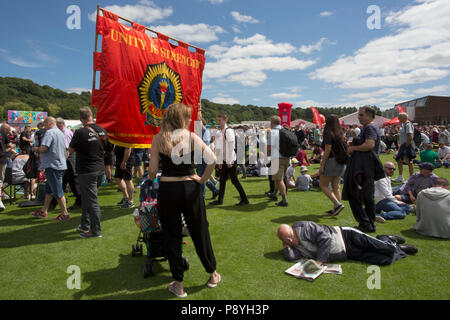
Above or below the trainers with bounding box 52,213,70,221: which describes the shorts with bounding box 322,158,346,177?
above

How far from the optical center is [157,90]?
5648mm

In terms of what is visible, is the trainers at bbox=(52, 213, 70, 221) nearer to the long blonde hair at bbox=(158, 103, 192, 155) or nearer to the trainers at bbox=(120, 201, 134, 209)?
the trainers at bbox=(120, 201, 134, 209)

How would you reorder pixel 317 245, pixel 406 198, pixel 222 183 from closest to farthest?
pixel 317 245
pixel 406 198
pixel 222 183

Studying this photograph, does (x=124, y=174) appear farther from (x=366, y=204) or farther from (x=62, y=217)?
(x=366, y=204)

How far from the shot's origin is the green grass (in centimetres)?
289

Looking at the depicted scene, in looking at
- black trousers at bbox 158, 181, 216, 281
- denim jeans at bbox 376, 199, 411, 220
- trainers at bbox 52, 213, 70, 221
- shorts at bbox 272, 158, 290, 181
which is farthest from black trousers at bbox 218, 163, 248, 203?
black trousers at bbox 158, 181, 216, 281

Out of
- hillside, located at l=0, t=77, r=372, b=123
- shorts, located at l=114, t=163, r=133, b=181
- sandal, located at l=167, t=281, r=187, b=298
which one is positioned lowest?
sandal, located at l=167, t=281, r=187, b=298

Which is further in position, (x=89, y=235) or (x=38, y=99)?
(x=38, y=99)

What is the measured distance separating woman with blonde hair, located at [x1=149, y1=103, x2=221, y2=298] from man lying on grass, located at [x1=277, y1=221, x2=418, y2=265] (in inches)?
56.9

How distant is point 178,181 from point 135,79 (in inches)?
134

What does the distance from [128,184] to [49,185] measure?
1.53m

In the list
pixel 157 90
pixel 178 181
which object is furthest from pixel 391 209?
pixel 157 90
